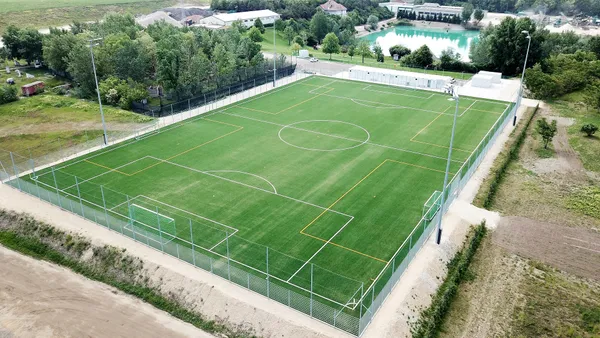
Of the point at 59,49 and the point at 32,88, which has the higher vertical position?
the point at 59,49

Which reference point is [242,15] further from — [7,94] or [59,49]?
[7,94]

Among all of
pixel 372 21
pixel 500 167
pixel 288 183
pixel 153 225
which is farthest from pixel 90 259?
pixel 372 21

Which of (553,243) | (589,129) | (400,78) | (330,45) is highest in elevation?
(330,45)

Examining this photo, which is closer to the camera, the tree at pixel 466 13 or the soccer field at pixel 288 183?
the soccer field at pixel 288 183

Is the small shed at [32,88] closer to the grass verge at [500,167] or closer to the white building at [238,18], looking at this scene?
the white building at [238,18]

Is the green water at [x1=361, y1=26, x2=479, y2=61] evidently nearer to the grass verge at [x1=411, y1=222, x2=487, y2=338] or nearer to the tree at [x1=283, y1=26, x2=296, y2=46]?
the tree at [x1=283, y1=26, x2=296, y2=46]

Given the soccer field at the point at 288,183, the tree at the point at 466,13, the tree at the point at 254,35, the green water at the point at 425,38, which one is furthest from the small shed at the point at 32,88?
the tree at the point at 466,13

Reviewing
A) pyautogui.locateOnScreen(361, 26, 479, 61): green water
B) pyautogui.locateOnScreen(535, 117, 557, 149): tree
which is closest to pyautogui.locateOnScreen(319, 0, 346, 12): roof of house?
pyautogui.locateOnScreen(361, 26, 479, 61): green water
